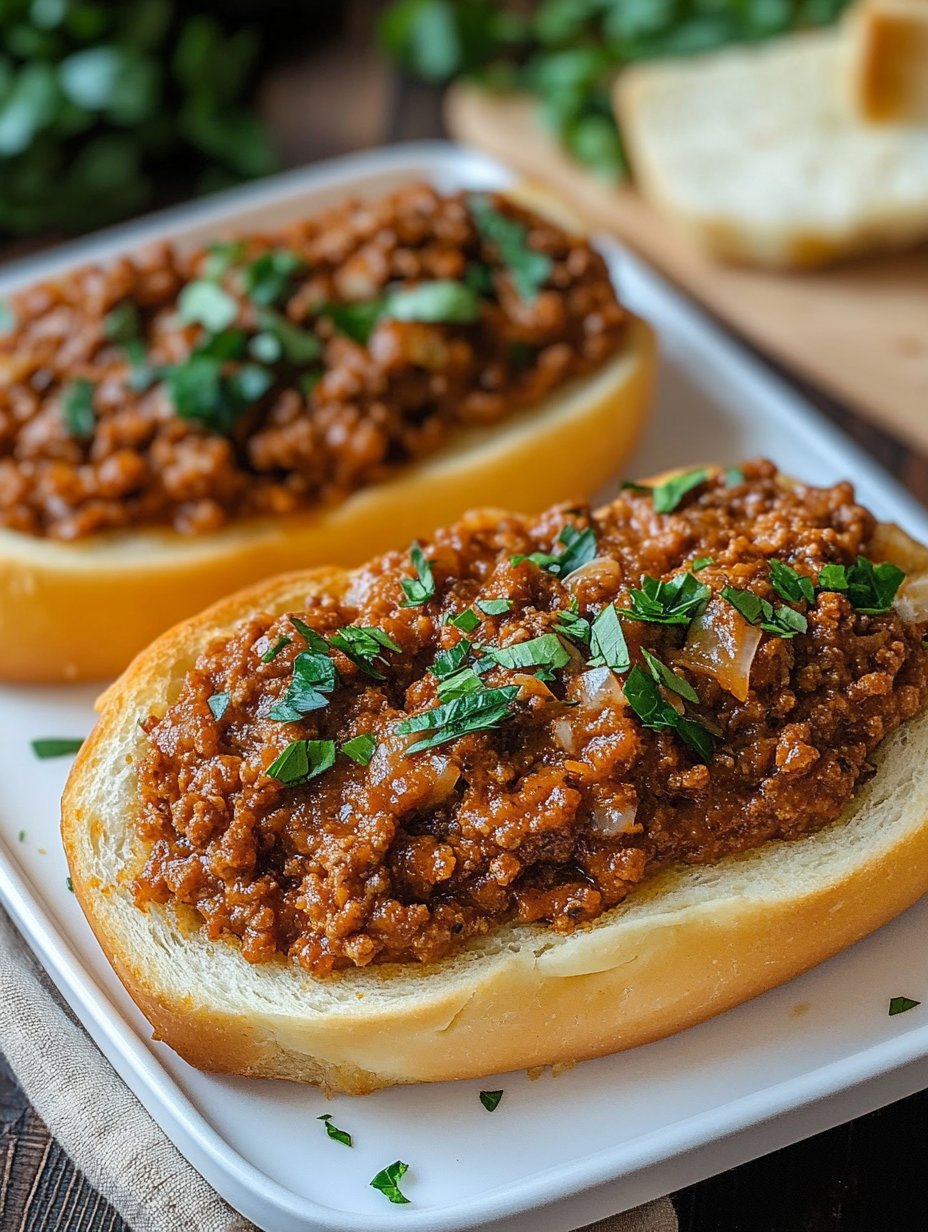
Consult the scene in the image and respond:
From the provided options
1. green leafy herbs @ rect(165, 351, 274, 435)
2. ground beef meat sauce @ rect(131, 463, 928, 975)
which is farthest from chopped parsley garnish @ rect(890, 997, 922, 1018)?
green leafy herbs @ rect(165, 351, 274, 435)

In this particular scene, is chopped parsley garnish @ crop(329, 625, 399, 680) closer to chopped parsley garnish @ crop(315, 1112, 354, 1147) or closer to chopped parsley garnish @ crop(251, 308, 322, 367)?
chopped parsley garnish @ crop(315, 1112, 354, 1147)

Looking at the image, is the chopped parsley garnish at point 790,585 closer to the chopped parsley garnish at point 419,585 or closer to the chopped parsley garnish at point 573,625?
the chopped parsley garnish at point 573,625

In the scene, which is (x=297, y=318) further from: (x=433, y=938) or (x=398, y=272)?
(x=433, y=938)

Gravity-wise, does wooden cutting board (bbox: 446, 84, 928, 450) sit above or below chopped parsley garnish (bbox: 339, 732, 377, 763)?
below

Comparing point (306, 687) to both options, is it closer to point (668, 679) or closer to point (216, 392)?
point (668, 679)

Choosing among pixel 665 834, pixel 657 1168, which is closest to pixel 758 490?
pixel 665 834

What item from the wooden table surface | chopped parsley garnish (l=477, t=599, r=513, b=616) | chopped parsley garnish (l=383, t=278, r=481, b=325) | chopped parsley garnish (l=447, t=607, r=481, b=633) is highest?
chopped parsley garnish (l=383, t=278, r=481, b=325)

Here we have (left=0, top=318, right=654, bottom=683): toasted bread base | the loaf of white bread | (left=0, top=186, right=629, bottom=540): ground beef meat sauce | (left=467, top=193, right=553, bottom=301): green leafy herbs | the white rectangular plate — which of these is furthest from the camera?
the loaf of white bread

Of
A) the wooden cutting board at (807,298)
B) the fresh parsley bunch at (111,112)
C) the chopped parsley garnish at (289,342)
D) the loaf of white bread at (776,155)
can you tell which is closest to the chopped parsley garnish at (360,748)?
the chopped parsley garnish at (289,342)
